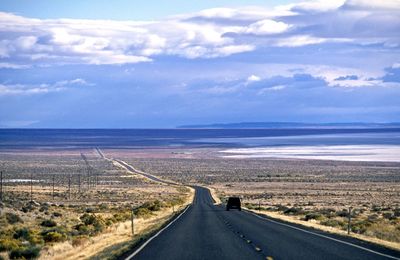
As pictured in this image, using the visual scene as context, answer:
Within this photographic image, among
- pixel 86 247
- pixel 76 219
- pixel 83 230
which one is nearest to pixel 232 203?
pixel 76 219

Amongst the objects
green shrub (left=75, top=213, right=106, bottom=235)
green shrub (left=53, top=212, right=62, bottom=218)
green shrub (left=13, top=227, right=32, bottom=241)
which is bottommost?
green shrub (left=53, top=212, right=62, bottom=218)

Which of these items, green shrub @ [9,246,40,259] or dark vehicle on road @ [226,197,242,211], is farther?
dark vehicle on road @ [226,197,242,211]

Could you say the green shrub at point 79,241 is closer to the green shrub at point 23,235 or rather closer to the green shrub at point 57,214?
the green shrub at point 23,235

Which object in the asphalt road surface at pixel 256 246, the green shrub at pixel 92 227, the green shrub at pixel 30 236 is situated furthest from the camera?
the green shrub at pixel 92 227

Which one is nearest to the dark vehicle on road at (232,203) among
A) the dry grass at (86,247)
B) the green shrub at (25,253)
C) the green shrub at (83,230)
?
the green shrub at (83,230)

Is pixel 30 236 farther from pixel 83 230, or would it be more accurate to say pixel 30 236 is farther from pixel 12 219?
pixel 12 219

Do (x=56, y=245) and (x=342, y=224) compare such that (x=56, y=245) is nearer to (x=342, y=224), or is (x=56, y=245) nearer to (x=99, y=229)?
(x=99, y=229)

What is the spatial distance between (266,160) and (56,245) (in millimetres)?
153054

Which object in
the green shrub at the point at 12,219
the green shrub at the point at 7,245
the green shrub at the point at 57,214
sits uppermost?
the green shrub at the point at 7,245

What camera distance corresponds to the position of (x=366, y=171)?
13162 centimetres

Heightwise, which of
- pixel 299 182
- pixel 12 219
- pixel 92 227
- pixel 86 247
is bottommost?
pixel 299 182

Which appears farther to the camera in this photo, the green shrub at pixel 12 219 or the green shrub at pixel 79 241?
the green shrub at pixel 12 219

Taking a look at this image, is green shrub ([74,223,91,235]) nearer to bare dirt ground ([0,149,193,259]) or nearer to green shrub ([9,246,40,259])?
bare dirt ground ([0,149,193,259])

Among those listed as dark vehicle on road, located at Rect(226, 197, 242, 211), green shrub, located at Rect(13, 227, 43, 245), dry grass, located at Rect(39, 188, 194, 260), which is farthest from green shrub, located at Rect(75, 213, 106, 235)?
dark vehicle on road, located at Rect(226, 197, 242, 211)
